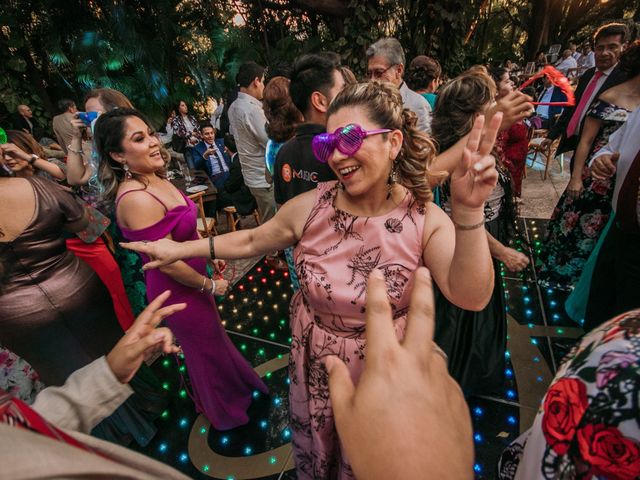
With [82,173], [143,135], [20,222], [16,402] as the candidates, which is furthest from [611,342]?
[82,173]

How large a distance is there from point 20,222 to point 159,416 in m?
1.70

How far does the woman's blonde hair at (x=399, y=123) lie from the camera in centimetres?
143

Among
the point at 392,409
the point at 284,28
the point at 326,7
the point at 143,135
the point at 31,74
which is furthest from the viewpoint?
the point at 284,28

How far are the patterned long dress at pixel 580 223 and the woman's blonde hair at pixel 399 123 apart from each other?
219 cm

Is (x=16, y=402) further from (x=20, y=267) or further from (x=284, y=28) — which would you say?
(x=284, y=28)

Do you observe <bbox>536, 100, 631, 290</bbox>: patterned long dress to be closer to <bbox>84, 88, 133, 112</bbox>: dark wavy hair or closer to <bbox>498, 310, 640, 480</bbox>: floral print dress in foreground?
<bbox>498, 310, 640, 480</bbox>: floral print dress in foreground

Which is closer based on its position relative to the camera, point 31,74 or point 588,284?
point 588,284

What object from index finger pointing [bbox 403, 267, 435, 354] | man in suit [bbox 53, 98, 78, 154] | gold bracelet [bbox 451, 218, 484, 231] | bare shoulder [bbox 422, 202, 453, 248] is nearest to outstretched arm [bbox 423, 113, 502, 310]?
gold bracelet [bbox 451, 218, 484, 231]

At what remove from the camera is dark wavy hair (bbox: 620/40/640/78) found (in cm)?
244

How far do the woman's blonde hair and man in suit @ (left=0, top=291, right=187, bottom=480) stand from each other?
112 cm

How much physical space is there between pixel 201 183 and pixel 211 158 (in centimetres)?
61

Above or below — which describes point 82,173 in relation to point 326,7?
below

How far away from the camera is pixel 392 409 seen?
540 mm

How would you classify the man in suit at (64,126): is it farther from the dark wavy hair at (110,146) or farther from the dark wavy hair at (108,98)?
the dark wavy hair at (110,146)
